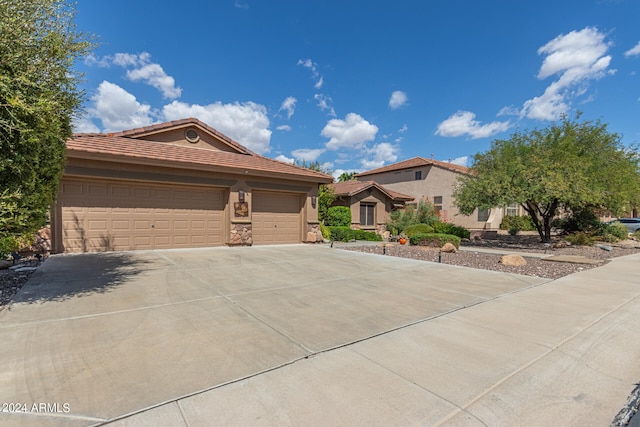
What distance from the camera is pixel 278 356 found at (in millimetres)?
3299

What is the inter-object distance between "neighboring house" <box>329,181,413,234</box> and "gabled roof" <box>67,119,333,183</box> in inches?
199

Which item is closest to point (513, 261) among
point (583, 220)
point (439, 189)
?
point (583, 220)

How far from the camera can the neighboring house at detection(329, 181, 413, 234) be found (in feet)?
64.5

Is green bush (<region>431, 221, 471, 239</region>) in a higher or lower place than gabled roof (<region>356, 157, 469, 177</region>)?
lower

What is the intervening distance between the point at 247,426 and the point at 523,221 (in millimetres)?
27475

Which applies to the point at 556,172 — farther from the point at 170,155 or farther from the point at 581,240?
the point at 170,155

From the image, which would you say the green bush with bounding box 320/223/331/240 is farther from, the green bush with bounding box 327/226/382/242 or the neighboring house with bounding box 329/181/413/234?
the neighboring house with bounding box 329/181/413/234

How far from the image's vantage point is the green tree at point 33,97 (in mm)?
4090

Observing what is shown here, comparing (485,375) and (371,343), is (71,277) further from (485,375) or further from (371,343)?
(485,375)

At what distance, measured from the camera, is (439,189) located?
26.3 meters

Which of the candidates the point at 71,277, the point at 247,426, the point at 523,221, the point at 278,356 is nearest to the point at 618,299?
the point at 278,356

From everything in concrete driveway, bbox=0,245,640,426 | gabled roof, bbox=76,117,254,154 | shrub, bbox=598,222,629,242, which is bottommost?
concrete driveway, bbox=0,245,640,426

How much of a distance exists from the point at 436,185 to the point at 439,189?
1.53ft

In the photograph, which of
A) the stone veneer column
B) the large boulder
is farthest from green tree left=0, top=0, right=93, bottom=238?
the large boulder
